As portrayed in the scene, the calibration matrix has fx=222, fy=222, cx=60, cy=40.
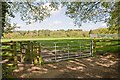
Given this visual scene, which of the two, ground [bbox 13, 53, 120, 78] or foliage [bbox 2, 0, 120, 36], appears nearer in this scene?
ground [bbox 13, 53, 120, 78]

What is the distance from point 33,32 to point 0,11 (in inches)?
451

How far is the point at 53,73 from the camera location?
6.35 m

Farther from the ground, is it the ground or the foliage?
the foliage

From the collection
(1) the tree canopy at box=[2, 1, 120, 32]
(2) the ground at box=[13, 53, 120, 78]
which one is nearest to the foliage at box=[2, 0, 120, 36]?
(1) the tree canopy at box=[2, 1, 120, 32]

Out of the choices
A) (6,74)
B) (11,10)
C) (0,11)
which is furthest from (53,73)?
(11,10)

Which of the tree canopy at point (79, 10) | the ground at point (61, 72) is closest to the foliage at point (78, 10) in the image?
the tree canopy at point (79, 10)

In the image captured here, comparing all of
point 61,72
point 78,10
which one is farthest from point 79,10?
point 61,72

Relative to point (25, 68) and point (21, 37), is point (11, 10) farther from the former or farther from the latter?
point (21, 37)

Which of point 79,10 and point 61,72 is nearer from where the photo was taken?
point 61,72

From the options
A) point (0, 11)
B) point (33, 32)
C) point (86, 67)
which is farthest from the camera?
point (33, 32)

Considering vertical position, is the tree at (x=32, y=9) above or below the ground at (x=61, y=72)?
above

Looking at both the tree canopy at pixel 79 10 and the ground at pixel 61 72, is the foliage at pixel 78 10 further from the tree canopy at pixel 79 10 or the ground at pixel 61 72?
the ground at pixel 61 72

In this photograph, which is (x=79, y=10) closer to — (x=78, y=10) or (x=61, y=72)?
(x=78, y=10)

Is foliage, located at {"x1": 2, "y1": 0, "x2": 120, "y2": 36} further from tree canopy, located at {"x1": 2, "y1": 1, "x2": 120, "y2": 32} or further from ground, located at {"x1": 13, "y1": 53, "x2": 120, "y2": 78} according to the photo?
ground, located at {"x1": 13, "y1": 53, "x2": 120, "y2": 78}
